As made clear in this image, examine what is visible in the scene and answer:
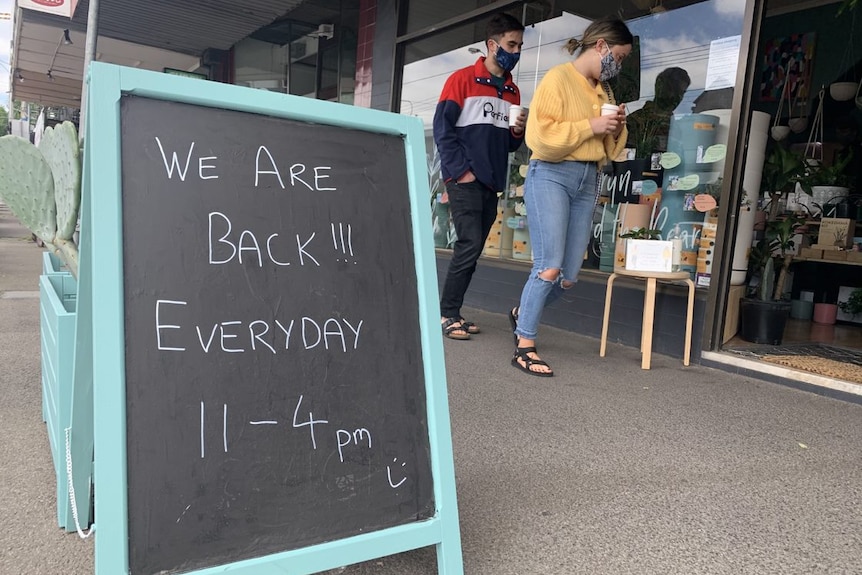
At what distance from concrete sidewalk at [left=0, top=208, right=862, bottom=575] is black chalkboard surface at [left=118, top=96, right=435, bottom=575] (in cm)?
38

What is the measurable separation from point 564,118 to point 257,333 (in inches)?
96.5

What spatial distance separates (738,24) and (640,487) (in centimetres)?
342

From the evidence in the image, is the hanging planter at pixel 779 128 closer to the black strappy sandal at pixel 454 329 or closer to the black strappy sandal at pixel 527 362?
the black strappy sandal at pixel 454 329

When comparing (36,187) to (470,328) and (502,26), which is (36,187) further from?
(470,328)

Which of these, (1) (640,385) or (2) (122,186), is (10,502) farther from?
(1) (640,385)

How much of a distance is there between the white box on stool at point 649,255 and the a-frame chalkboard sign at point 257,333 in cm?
261

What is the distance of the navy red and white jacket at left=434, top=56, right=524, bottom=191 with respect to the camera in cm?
424

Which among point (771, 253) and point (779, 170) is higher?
point (779, 170)

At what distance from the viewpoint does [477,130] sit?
14.0ft

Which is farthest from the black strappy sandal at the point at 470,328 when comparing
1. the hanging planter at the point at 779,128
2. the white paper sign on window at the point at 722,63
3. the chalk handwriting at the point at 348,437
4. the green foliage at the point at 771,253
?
the hanging planter at the point at 779,128

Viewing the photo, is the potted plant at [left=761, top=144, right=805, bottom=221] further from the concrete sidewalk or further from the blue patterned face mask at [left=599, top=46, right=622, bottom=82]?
the blue patterned face mask at [left=599, top=46, right=622, bottom=82]

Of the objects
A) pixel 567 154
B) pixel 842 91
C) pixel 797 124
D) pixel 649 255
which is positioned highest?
pixel 842 91

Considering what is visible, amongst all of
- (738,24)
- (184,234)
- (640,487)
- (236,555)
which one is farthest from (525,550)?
(738,24)

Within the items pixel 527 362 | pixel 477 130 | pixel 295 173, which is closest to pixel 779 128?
pixel 477 130
